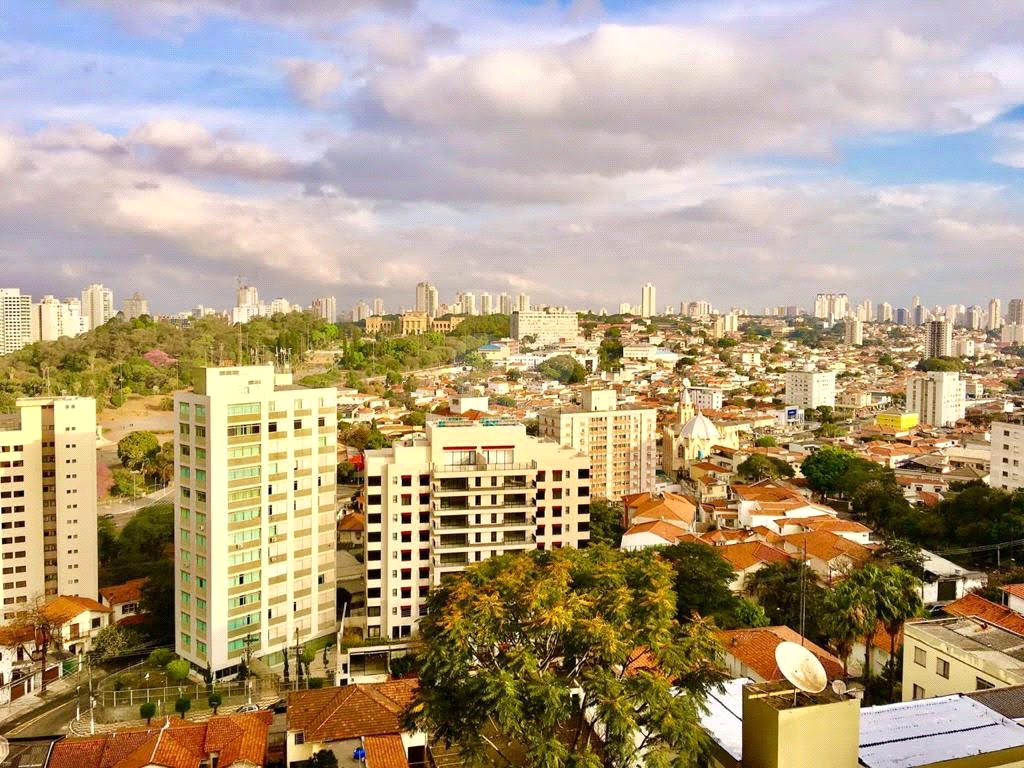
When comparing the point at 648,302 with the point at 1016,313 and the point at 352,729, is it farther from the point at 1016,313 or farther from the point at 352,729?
the point at 352,729

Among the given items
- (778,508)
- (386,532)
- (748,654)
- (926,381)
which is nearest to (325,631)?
(386,532)

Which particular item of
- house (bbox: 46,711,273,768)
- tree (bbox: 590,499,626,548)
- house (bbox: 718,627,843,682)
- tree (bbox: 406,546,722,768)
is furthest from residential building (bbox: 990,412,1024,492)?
house (bbox: 46,711,273,768)

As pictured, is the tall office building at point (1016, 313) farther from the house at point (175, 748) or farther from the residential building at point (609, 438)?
the house at point (175, 748)

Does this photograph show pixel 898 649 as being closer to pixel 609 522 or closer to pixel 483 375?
pixel 609 522

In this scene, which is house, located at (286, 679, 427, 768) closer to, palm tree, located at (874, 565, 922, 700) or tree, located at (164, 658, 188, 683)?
tree, located at (164, 658, 188, 683)

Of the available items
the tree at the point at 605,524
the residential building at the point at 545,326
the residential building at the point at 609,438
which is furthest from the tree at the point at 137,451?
the residential building at the point at 545,326
